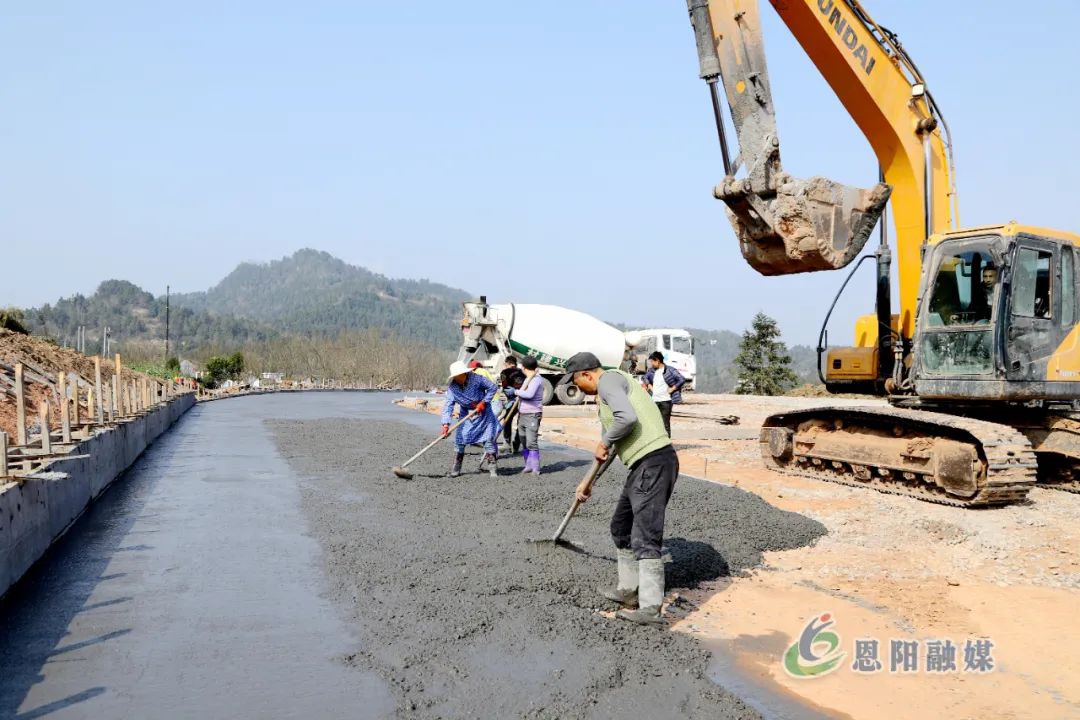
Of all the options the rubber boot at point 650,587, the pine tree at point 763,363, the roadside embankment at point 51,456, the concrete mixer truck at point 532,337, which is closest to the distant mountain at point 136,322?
the pine tree at point 763,363

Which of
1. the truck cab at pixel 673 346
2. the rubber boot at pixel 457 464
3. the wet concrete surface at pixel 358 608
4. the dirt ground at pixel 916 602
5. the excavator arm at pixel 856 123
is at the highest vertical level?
the excavator arm at pixel 856 123

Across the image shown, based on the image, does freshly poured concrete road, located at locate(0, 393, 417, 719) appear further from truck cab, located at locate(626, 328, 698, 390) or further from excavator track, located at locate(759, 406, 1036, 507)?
truck cab, located at locate(626, 328, 698, 390)

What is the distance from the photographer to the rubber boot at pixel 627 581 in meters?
5.96

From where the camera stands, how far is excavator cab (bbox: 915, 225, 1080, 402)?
9.76m

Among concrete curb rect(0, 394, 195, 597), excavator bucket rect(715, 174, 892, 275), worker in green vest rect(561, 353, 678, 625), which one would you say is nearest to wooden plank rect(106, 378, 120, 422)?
concrete curb rect(0, 394, 195, 597)

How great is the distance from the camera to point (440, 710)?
421 cm

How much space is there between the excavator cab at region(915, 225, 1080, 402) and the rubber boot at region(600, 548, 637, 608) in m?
5.85

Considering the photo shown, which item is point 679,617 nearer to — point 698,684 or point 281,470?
point 698,684

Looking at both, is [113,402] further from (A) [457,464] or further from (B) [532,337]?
(B) [532,337]

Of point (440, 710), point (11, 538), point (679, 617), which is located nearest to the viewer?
point (440, 710)

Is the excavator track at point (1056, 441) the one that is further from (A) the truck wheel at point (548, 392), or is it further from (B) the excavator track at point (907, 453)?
(A) the truck wheel at point (548, 392)

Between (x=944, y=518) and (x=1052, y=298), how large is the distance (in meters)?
2.91

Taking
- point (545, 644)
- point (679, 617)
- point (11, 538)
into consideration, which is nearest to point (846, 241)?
point (679, 617)

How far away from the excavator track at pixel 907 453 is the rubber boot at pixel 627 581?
521cm
